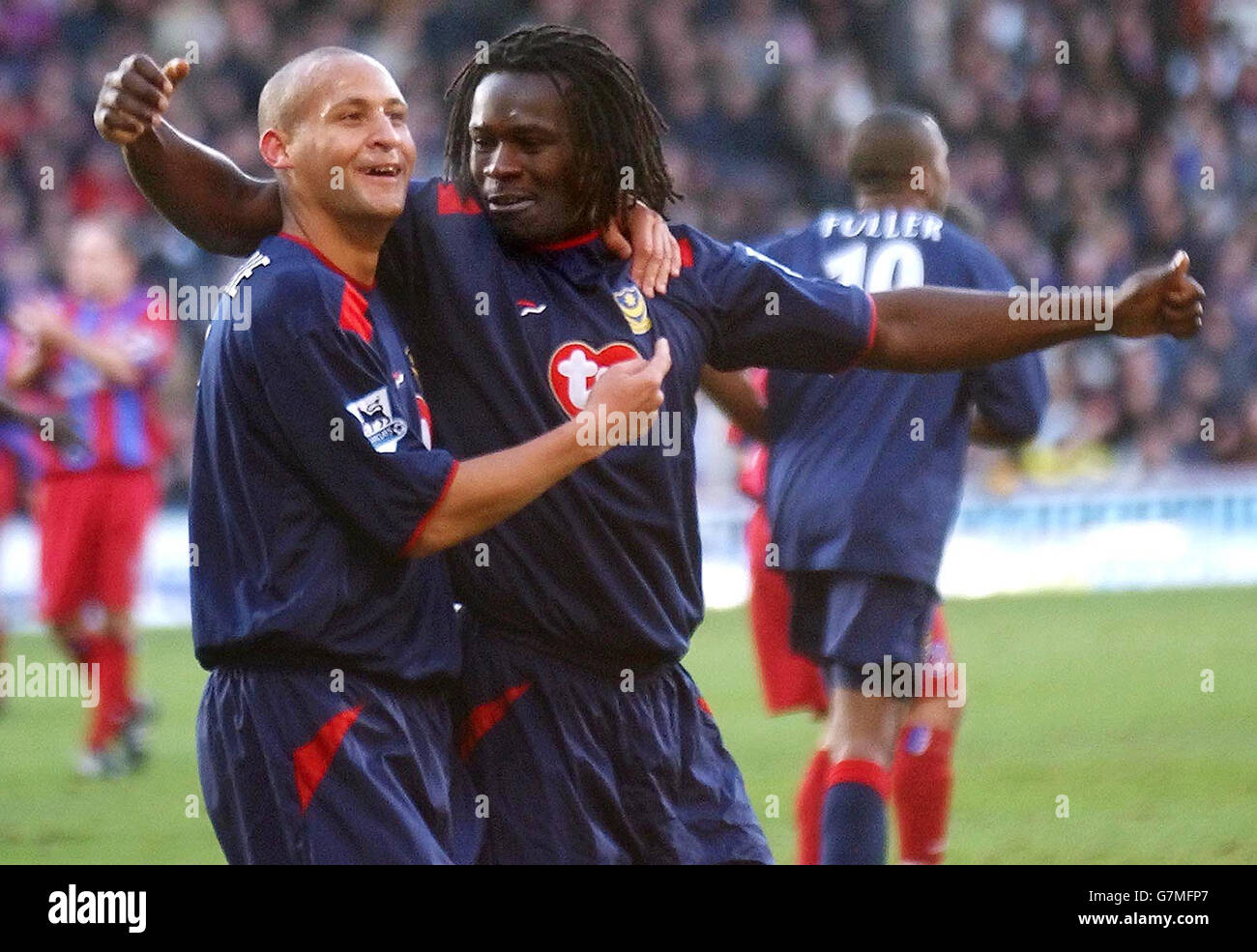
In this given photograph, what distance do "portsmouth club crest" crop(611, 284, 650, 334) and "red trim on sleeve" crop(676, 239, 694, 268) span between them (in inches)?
5.6

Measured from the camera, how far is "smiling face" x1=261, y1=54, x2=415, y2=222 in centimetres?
324

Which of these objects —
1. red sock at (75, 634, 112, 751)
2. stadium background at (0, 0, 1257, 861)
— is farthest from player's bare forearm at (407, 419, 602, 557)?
red sock at (75, 634, 112, 751)

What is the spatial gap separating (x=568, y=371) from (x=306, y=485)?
0.51 metres

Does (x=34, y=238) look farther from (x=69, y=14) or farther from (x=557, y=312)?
(x=557, y=312)

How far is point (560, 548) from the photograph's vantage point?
3367 millimetres

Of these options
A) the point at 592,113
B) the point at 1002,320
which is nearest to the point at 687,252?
the point at 592,113

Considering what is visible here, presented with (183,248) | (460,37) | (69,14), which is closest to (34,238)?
(183,248)

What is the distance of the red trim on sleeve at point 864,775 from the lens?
4.45 m

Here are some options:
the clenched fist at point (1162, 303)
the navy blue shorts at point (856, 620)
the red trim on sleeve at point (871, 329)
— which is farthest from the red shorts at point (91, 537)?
the clenched fist at point (1162, 303)

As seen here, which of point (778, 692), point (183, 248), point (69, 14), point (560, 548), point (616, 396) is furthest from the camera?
point (69, 14)

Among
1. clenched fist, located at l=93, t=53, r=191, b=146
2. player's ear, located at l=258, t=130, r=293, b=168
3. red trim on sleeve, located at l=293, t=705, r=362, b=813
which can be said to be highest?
clenched fist, located at l=93, t=53, r=191, b=146

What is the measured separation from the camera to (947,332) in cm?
360

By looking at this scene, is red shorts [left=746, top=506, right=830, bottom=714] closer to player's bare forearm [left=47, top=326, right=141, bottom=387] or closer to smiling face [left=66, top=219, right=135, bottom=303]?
player's bare forearm [left=47, top=326, right=141, bottom=387]

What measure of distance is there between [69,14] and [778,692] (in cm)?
1108
